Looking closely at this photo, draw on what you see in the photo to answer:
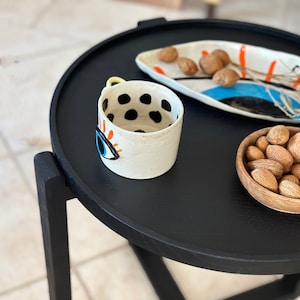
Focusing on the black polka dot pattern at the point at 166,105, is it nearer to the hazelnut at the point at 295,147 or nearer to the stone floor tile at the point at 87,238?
the hazelnut at the point at 295,147

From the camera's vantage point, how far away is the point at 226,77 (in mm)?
796

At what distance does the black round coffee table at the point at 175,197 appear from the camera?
60cm

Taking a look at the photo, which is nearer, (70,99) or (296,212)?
(296,212)

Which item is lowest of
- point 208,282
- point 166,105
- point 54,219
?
point 208,282

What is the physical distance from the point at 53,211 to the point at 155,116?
0.17 meters

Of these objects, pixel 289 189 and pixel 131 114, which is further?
pixel 131 114

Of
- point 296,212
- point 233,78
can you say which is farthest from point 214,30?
point 296,212

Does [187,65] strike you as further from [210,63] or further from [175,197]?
[175,197]

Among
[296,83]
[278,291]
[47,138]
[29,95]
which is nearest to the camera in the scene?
→ [296,83]

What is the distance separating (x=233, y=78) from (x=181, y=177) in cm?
19

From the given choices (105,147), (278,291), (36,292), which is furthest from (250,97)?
(36,292)

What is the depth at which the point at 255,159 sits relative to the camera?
2.17 ft

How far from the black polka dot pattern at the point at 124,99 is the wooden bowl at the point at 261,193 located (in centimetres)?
14

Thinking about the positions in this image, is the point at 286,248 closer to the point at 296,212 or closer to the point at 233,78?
the point at 296,212
